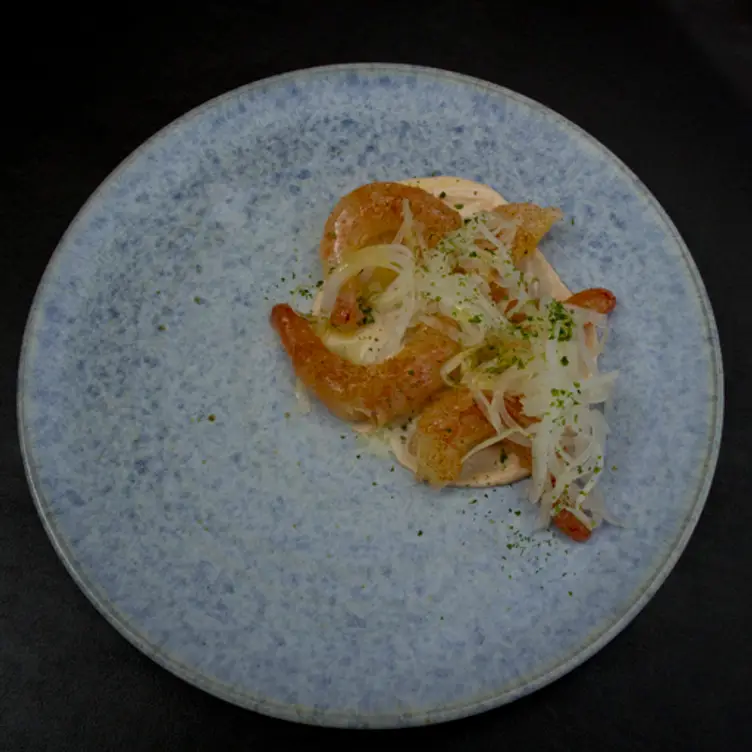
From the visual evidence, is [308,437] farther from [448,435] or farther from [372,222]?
[372,222]

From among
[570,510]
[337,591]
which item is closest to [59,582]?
[337,591]

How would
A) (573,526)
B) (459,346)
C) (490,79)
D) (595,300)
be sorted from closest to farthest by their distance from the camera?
(573,526) < (459,346) < (595,300) < (490,79)

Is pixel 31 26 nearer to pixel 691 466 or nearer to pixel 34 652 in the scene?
pixel 34 652

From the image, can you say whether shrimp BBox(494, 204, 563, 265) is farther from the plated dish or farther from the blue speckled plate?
the blue speckled plate

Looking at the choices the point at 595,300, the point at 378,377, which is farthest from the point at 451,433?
the point at 595,300

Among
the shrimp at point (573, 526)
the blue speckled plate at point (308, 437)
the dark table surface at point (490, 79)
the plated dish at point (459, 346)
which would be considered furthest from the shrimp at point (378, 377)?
the dark table surface at point (490, 79)

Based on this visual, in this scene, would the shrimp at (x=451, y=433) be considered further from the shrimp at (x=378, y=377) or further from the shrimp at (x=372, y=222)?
the shrimp at (x=372, y=222)
